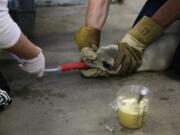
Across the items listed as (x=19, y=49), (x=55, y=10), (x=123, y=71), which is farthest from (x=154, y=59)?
(x=55, y=10)

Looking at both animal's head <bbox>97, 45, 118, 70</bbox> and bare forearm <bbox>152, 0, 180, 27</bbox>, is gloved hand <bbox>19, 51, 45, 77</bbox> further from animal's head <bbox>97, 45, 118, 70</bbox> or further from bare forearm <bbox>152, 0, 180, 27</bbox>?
bare forearm <bbox>152, 0, 180, 27</bbox>

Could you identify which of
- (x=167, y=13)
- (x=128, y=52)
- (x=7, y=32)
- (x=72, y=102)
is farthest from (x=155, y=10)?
(x=7, y=32)

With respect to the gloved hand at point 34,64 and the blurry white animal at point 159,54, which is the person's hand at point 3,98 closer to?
the gloved hand at point 34,64

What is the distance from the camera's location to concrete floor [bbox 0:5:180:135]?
5.58ft

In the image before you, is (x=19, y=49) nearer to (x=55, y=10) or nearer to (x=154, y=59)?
(x=154, y=59)

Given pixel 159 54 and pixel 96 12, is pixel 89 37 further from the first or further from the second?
pixel 159 54

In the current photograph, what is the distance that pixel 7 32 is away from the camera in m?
1.28

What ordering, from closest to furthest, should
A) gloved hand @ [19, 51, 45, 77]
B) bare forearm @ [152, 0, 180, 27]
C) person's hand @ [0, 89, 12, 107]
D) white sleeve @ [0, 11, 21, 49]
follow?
white sleeve @ [0, 11, 21, 49], gloved hand @ [19, 51, 45, 77], person's hand @ [0, 89, 12, 107], bare forearm @ [152, 0, 180, 27]

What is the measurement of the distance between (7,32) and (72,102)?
720 mm

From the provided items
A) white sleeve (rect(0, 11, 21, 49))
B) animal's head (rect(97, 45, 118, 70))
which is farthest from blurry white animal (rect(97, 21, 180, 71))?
white sleeve (rect(0, 11, 21, 49))

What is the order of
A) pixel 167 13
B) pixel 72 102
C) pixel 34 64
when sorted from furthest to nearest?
pixel 167 13 < pixel 72 102 < pixel 34 64

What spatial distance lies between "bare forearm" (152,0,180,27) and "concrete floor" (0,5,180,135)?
0.29 meters

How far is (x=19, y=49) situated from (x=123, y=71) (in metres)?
0.83

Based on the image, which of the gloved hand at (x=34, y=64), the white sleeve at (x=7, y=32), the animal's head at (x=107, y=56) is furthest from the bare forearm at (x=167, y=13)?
the white sleeve at (x=7, y=32)
